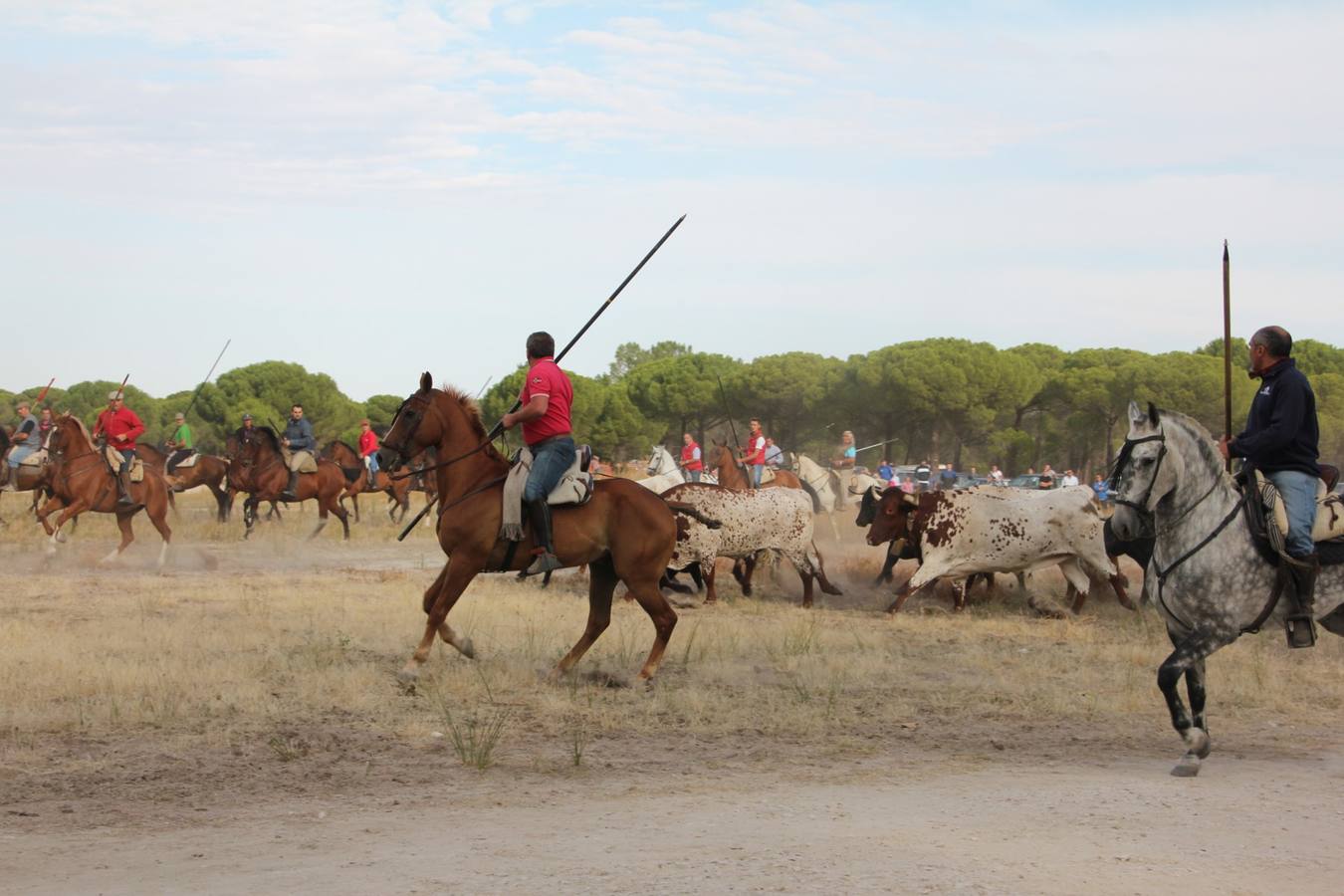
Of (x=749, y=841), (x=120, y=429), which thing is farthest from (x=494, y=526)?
(x=120, y=429)

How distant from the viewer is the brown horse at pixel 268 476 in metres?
27.3

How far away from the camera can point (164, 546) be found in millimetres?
21938

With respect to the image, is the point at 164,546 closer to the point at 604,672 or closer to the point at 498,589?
the point at 498,589

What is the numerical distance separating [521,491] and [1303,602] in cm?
582

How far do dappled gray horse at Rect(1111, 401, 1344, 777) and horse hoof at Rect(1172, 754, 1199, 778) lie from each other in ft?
0.24

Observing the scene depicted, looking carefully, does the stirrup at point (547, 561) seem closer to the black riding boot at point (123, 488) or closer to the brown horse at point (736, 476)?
the brown horse at point (736, 476)

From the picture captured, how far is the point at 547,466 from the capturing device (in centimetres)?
1137

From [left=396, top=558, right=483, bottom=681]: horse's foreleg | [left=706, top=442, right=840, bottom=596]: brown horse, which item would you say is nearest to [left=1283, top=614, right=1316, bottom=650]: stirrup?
[left=396, top=558, right=483, bottom=681]: horse's foreleg

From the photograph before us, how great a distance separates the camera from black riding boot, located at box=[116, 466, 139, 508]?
21.8 metres

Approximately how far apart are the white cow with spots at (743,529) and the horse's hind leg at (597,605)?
5.21 m

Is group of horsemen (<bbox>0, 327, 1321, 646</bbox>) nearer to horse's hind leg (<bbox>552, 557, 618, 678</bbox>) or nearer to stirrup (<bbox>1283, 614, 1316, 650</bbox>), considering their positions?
stirrup (<bbox>1283, 614, 1316, 650</bbox>)

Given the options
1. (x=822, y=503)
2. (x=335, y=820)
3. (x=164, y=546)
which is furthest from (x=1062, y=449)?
(x=335, y=820)

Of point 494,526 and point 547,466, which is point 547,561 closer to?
point 494,526

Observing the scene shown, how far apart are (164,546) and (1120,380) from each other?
51.2 meters
